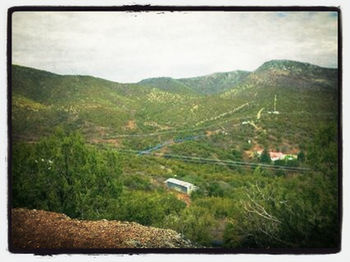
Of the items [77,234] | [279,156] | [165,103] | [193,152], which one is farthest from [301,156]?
[77,234]

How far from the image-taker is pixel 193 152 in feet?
18.0

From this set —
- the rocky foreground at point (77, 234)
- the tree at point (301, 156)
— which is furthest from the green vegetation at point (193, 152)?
the rocky foreground at point (77, 234)

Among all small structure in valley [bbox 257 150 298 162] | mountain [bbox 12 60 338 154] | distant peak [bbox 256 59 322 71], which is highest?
distant peak [bbox 256 59 322 71]

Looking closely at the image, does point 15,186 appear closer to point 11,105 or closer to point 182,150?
point 11,105

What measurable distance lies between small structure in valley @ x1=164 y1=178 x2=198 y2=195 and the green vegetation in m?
0.07

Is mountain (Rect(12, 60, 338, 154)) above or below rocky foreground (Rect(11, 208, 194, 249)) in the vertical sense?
above

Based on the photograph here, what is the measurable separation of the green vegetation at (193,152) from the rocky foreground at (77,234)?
0.37 ft

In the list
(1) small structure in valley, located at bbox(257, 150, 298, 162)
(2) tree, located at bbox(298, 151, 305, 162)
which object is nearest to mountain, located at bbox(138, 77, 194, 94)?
(1) small structure in valley, located at bbox(257, 150, 298, 162)

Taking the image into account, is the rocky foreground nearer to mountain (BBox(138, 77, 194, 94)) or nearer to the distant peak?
mountain (BBox(138, 77, 194, 94))

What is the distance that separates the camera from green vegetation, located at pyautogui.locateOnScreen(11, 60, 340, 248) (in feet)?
17.4

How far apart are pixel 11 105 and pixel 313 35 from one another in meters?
3.67

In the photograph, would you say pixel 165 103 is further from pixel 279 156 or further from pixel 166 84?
pixel 279 156

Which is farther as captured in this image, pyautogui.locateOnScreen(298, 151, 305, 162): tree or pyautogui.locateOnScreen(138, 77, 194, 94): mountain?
pyautogui.locateOnScreen(138, 77, 194, 94): mountain

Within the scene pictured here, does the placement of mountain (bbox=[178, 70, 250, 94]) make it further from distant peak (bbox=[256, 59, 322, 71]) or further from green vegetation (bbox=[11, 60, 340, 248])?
distant peak (bbox=[256, 59, 322, 71])
